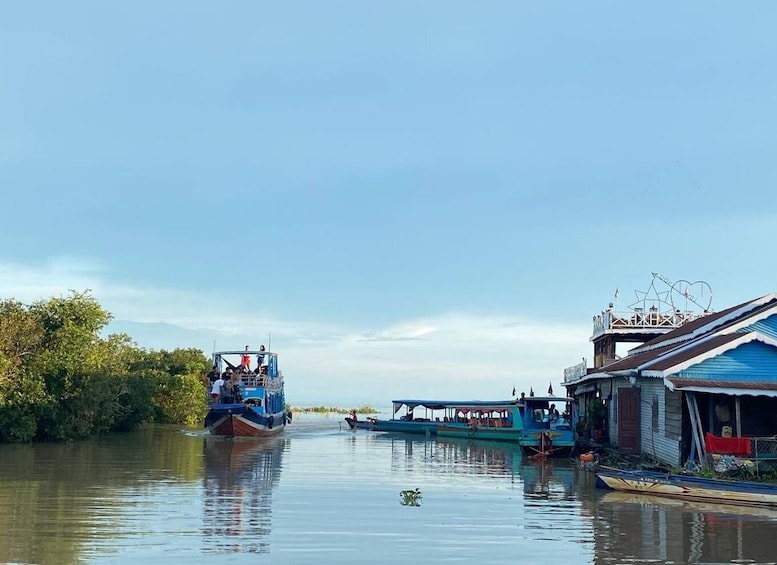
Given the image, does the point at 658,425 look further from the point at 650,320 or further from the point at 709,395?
the point at 650,320

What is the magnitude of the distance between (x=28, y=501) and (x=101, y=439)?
2515 centimetres

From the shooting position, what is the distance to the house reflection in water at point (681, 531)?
13352 millimetres

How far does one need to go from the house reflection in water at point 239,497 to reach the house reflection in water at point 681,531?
572 cm

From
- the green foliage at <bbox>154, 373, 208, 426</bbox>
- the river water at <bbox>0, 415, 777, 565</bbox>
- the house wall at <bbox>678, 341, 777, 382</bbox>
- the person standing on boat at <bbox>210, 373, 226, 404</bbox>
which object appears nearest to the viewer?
the river water at <bbox>0, 415, 777, 565</bbox>

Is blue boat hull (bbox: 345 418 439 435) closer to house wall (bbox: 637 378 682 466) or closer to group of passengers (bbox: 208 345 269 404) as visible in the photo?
group of passengers (bbox: 208 345 269 404)

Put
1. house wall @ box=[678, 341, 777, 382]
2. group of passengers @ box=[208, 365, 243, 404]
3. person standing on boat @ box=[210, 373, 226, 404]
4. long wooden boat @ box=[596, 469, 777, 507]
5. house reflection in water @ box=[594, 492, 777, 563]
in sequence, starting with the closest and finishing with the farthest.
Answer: house reflection in water @ box=[594, 492, 777, 563] < long wooden boat @ box=[596, 469, 777, 507] < house wall @ box=[678, 341, 777, 382] < person standing on boat @ box=[210, 373, 226, 404] < group of passengers @ box=[208, 365, 243, 404]

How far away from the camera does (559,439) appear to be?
3122cm

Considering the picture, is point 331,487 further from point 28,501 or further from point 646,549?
point 646,549

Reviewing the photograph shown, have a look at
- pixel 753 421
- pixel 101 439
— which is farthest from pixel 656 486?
pixel 101 439

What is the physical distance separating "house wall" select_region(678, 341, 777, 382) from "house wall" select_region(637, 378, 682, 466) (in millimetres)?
1355

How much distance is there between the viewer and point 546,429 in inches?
1383

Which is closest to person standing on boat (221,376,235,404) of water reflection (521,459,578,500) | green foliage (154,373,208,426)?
green foliage (154,373,208,426)

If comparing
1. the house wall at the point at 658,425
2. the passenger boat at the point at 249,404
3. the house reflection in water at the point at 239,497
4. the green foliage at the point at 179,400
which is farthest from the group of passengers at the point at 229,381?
the house wall at the point at 658,425

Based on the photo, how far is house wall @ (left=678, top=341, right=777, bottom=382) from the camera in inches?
863
